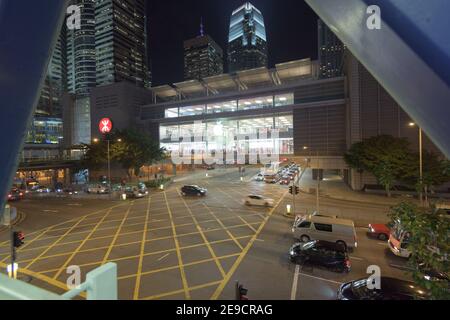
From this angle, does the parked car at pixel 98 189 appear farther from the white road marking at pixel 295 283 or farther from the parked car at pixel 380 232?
the parked car at pixel 380 232

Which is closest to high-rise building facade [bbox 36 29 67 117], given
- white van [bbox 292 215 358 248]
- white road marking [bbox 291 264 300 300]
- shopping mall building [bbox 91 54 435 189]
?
shopping mall building [bbox 91 54 435 189]

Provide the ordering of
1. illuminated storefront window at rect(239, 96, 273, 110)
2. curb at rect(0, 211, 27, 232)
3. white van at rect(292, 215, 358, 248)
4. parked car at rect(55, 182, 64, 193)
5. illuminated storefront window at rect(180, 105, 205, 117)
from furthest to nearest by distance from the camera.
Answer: illuminated storefront window at rect(180, 105, 205, 117)
illuminated storefront window at rect(239, 96, 273, 110)
parked car at rect(55, 182, 64, 193)
curb at rect(0, 211, 27, 232)
white van at rect(292, 215, 358, 248)

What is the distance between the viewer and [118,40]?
11812 centimetres

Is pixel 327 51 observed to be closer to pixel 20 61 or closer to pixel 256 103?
pixel 256 103

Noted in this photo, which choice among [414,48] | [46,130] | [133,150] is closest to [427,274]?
[414,48]

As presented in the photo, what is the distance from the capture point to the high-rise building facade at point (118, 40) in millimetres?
114562

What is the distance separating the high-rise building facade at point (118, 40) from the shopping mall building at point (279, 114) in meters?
67.8

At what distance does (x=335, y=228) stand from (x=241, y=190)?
19597mm

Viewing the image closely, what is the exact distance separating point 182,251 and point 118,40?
132 metres

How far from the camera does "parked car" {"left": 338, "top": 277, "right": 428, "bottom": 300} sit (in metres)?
7.95

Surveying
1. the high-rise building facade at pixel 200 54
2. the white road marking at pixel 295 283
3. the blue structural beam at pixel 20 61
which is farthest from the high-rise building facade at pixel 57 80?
the blue structural beam at pixel 20 61

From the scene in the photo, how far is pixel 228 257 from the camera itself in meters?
12.1

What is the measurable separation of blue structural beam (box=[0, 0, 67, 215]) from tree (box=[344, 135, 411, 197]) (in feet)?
91.9

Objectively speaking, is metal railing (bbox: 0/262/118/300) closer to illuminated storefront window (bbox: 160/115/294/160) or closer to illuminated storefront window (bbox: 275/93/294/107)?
illuminated storefront window (bbox: 275/93/294/107)
